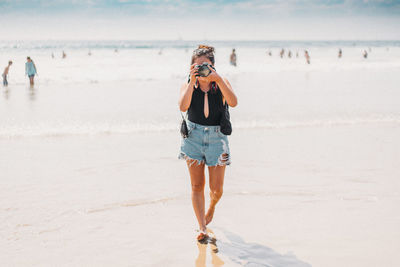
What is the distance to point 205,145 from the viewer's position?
3564mm

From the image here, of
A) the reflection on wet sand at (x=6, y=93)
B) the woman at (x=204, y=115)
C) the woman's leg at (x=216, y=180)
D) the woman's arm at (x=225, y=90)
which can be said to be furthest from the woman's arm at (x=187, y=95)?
the reflection on wet sand at (x=6, y=93)

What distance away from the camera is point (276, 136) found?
8.59 metres

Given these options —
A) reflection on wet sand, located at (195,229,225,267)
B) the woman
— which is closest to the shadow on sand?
reflection on wet sand, located at (195,229,225,267)

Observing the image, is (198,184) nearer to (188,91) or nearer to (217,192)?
(217,192)

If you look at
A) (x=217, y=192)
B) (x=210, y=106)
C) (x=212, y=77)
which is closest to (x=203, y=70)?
(x=212, y=77)

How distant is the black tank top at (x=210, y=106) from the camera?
3.50 metres

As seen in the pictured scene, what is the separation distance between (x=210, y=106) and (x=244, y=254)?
1493 mm

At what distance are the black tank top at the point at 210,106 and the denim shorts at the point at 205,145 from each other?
0.06 m

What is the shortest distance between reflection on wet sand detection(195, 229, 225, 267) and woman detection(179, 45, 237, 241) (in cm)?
69

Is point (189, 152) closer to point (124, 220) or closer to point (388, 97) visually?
point (124, 220)

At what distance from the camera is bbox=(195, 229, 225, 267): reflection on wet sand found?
11.6 feet

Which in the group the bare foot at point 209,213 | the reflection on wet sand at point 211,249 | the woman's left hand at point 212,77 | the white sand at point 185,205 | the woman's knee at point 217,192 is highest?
the woman's left hand at point 212,77

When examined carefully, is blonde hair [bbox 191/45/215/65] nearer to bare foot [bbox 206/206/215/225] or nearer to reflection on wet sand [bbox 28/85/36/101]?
bare foot [bbox 206/206/215/225]

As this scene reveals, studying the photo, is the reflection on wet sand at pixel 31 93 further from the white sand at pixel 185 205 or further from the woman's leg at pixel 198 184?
the woman's leg at pixel 198 184
